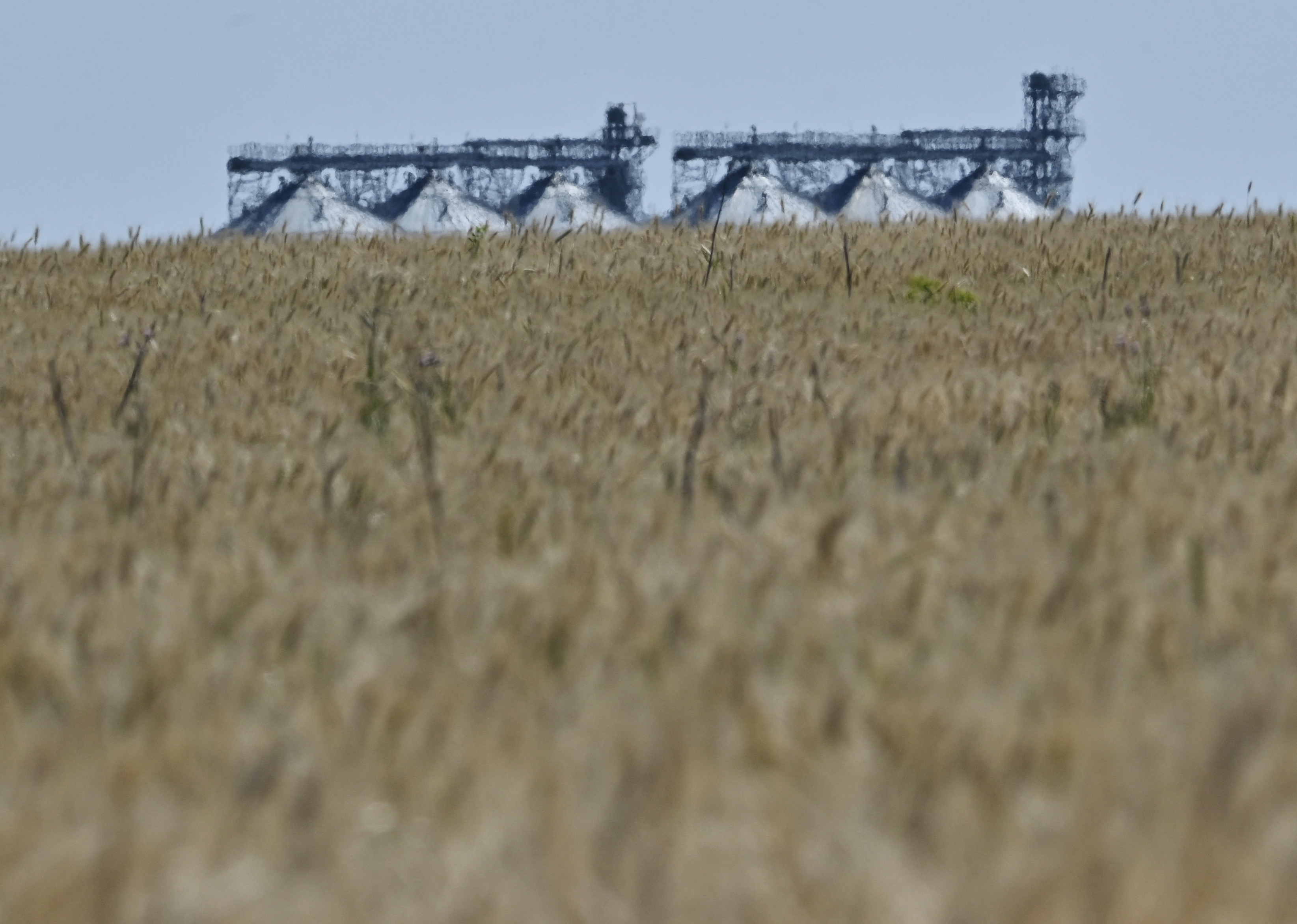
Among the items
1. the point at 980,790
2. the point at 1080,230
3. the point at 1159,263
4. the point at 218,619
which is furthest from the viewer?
the point at 1080,230

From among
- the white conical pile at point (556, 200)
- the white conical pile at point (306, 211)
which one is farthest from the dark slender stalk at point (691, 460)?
the white conical pile at point (306, 211)

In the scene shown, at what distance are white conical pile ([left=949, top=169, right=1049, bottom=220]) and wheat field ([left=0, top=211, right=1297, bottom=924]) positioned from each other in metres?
62.8

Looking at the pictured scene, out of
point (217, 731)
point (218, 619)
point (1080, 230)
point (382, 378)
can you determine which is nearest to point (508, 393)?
point (382, 378)

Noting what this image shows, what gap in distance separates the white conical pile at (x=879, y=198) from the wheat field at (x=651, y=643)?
59865 millimetres

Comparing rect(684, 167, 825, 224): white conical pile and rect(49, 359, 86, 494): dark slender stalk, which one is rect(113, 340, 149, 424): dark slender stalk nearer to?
rect(49, 359, 86, 494): dark slender stalk

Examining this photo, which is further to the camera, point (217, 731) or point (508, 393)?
point (508, 393)

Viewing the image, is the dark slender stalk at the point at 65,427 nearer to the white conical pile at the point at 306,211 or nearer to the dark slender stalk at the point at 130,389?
the dark slender stalk at the point at 130,389

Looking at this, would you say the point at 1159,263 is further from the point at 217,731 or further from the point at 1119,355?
the point at 217,731

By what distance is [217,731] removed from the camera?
143 cm

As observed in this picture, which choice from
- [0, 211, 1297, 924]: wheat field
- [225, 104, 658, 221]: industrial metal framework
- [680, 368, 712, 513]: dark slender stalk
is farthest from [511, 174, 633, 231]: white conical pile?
[680, 368, 712, 513]: dark slender stalk

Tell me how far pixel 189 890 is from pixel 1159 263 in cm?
709

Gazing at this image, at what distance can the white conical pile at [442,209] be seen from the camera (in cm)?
6306

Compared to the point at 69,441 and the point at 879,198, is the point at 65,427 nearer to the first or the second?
the point at 69,441

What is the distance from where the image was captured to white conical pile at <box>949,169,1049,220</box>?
216 ft
